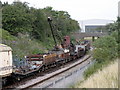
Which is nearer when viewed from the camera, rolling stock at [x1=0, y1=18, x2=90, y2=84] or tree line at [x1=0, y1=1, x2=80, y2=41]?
rolling stock at [x1=0, y1=18, x2=90, y2=84]

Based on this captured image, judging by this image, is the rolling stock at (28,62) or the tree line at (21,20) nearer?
the rolling stock at (28,62)

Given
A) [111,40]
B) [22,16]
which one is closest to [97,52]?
[111,40]

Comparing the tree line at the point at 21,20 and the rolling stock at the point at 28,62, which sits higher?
the tree line at the point at 21,20

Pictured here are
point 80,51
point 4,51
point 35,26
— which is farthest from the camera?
point 35,26

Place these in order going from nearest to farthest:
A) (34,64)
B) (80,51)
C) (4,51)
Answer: (4,51) → (34,64) → (80,51)

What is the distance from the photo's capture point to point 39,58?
2464 cm

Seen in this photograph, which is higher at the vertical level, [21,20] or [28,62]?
[21,20]

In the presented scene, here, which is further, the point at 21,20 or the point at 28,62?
the point at 21,20

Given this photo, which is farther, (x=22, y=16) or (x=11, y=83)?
(x=22, y=16)

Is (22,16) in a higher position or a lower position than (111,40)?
higher

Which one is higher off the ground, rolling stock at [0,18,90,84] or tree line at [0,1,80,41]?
tree line at [0,1,80,41]

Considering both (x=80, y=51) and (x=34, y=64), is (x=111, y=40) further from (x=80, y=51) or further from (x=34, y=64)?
(x=80, y=51)

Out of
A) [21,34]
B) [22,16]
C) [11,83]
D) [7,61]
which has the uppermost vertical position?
[22,16]

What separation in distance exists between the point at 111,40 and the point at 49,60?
20.3 ft
